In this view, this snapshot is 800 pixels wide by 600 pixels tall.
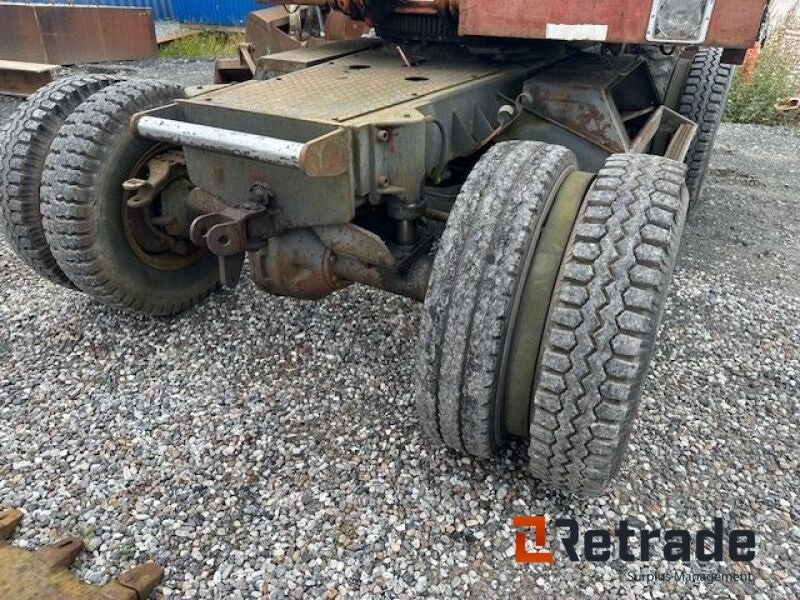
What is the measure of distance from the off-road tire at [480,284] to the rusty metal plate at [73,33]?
29.8ft

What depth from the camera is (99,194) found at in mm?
2906

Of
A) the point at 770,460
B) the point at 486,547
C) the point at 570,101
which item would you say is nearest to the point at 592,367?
the point at 486,547

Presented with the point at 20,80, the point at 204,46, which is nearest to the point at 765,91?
the point at 204,46

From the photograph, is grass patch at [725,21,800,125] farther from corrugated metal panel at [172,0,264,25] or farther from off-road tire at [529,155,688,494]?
corrugated metal panel at [172,0,264,25]

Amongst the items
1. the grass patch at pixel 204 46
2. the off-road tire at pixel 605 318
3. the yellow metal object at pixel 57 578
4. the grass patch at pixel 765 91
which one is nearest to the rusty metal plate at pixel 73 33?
the grass patch at pixel 204 46

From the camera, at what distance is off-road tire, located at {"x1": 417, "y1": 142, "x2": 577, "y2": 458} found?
2.05 m

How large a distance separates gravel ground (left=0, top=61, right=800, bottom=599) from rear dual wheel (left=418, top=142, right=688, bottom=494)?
13.0 inches

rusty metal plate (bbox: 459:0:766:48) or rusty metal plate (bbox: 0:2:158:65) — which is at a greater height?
rusty metal plate (bbox: 459:0:766:48)

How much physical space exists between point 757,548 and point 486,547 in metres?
0.92

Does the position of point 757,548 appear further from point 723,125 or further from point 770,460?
point 723,125

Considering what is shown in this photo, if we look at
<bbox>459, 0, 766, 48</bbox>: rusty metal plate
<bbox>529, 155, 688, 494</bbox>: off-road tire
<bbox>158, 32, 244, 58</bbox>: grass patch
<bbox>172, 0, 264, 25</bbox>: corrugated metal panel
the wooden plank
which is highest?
<bbox>459, 0, 766, 48</bbox>: rusty metal plate

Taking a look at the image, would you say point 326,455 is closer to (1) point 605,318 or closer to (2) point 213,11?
(1) point 605,318

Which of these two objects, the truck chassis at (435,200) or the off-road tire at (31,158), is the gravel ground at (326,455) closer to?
the truck chassis at (435,200)

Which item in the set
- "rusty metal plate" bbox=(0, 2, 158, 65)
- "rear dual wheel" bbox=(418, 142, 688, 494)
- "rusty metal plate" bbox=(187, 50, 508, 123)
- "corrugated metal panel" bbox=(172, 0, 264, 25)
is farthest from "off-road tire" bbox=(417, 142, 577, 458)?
"corrugated metal panel" bbox=(172, 0, 264, 25)
